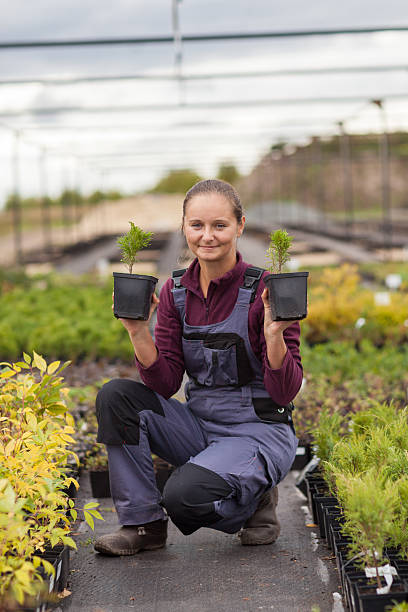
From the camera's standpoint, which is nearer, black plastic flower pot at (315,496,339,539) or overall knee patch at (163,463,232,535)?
overall knee patch at (163,463,232,535)

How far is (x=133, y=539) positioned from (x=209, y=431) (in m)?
0.46

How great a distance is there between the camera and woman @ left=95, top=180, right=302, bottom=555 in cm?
248

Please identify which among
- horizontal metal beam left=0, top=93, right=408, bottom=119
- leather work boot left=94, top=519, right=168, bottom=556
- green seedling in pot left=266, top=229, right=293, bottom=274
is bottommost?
leather work boot left=94, top=519, right=168, bottom=556

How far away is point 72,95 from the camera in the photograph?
396 inches

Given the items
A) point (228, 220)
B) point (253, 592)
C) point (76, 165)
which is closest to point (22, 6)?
point (228, 220)

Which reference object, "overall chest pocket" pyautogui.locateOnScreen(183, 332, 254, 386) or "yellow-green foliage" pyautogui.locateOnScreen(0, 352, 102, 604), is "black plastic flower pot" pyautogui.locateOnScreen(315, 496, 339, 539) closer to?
"overall chest pocket" pyautogui.locateOnScreen(183, 332, 254, 386)

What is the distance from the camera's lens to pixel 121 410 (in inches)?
102

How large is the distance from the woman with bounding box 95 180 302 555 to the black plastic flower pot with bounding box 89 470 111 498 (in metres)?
0.55

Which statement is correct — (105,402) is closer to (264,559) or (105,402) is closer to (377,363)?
(264,559)

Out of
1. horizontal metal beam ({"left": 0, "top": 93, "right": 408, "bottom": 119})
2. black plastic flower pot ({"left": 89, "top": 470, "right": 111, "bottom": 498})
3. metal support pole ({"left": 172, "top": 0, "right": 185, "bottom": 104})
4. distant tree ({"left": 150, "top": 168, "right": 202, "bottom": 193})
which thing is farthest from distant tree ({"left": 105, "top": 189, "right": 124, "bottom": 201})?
black plastic flower pot ({"left": 89, "top": 470, "right": 111, "bottom": 498})

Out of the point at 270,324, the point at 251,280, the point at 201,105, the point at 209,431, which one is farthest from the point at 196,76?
the point at 270,324

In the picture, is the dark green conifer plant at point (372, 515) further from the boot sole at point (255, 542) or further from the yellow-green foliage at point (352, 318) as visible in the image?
the yellow-green foliage at point (352, 318)

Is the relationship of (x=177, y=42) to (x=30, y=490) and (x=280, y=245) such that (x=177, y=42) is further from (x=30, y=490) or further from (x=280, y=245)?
Answer: (x=30, y=490)

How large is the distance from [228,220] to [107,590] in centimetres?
128
